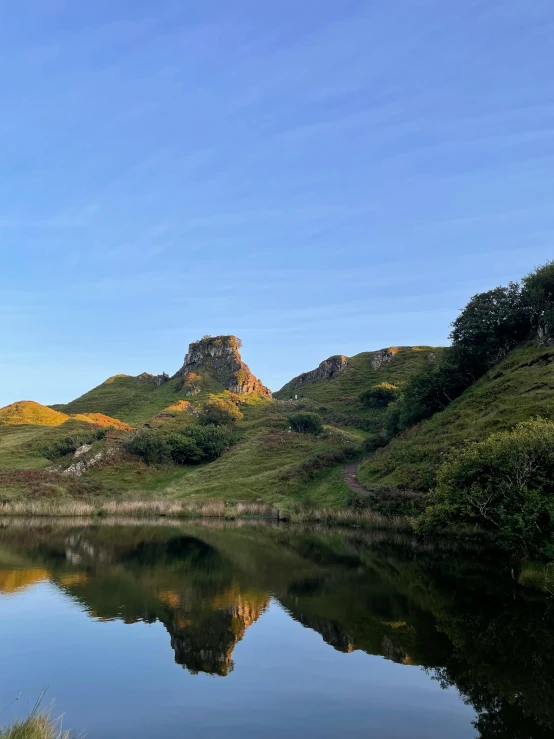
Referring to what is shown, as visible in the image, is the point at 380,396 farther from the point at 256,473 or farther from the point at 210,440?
the point at 256,473

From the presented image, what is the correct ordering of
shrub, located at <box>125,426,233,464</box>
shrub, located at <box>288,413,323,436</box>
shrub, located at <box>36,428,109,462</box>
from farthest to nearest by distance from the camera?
1. shrub, located at <box>288,413,323,436</box>
2. shrub, located at <box>36,428,109,462</box>
3. shrub, located at <box>125,426,233,464</box>

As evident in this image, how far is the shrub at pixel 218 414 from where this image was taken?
446ft

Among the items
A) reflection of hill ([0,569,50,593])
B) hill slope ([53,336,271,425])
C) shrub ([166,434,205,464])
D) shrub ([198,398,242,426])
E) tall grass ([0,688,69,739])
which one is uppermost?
hill slope ([53,336,271,425])

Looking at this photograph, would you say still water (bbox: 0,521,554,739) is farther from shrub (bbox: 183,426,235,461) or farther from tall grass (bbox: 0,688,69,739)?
shrub (bbox: 183,426,235,461)

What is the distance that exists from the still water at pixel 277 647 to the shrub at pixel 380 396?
110771 millimetres

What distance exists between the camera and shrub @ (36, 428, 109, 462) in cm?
10862

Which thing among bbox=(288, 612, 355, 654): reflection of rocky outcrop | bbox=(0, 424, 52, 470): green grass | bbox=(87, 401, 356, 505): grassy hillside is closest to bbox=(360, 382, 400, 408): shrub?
bbox=(87, 401, 356, 505): grassy hillside

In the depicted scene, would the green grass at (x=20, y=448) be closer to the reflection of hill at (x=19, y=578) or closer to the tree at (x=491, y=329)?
the reflection of hill at (x=19, y=578)

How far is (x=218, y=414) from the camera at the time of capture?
138 m

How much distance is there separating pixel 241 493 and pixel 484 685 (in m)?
63.4

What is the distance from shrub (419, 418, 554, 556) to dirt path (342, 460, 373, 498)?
26.1 metres

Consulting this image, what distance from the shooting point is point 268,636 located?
21938 mm

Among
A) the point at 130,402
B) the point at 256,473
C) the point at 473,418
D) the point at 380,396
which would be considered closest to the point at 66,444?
the point at 256,473

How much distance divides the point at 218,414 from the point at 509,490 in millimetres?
110932
